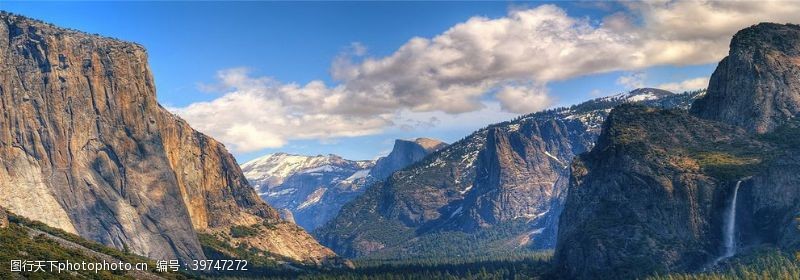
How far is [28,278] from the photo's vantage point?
199875 mm

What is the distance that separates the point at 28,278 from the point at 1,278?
31.1 ft

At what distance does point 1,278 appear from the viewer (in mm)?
190750
